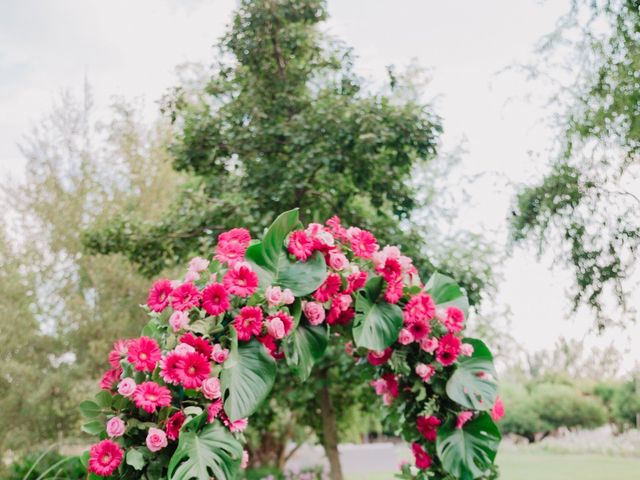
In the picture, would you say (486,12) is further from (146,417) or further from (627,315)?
(146,417)

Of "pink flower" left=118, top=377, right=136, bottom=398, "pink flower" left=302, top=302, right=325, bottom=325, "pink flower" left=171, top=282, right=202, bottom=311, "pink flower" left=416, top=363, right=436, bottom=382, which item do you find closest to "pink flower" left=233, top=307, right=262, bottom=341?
"pink flower" left=171, top=282, right=202, bottom=311

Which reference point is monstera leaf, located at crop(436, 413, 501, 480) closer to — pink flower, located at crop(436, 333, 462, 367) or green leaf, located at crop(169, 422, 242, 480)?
pink flower, located at crop(436, 333, 462, 367)

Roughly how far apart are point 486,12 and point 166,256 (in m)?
4.20

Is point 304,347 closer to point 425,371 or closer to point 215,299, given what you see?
point 215,299

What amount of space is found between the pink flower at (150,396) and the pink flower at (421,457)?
4.35 ft

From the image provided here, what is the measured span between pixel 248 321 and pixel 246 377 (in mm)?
179

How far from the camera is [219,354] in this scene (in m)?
1.89

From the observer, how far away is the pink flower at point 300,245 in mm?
2160

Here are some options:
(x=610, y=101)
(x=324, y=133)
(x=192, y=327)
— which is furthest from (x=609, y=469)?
(x=192, y=327)

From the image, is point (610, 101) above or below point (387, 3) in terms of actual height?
below

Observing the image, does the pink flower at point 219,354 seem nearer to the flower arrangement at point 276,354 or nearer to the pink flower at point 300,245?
the flower arrangement at point 276,354

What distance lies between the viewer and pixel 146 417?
1793mm

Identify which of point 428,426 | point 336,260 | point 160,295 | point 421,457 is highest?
point 336,260

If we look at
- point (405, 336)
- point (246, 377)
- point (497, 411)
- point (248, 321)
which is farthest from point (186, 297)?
point (497, 411)
